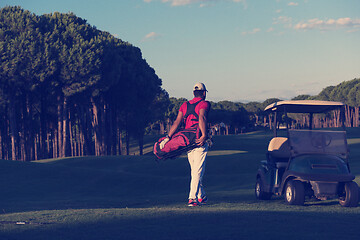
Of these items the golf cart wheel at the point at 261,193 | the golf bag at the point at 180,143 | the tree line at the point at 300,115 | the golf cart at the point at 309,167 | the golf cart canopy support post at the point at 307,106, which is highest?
the tree line at the point at 300,115

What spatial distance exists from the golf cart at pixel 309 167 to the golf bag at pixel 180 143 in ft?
8.29

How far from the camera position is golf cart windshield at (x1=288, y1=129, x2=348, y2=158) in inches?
469

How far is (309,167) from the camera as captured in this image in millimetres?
11320

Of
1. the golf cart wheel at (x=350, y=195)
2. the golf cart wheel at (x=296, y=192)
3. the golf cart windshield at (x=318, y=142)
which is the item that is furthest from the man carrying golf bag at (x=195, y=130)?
the golf cart wheel at (x=350, y=195)

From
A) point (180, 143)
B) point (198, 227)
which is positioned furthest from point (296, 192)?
point (198, 227)

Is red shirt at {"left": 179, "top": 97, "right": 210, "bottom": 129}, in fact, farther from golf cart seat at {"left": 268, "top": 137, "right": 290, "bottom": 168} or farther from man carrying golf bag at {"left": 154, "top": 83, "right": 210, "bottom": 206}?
golf cart seat at {"left": 268, "top": 137, "right": 290, "bottom": 168}

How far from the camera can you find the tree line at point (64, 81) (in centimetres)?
4272

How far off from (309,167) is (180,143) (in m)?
2.98

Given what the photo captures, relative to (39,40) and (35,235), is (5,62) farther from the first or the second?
(35,235)

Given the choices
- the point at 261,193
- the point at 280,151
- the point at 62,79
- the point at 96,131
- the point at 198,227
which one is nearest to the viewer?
the point at 198,227

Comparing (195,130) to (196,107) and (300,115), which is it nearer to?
(196,107)

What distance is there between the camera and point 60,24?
47219mm

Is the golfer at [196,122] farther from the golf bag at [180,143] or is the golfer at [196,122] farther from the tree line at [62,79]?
the tree line at [62,79]

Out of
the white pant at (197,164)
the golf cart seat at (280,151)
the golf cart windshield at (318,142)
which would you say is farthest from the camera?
the golf cart seat at (280,151)
